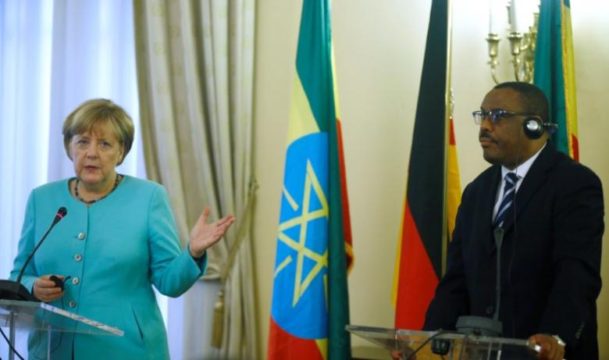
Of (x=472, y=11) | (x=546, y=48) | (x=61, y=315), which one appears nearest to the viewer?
(x=61, y=315)

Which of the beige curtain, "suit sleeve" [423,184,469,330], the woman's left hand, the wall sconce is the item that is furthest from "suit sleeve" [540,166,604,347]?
the beige curtain

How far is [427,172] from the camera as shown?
184 inches

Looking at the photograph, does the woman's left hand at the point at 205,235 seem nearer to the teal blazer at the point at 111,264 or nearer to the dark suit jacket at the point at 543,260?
the teal blazer at the point at 111,264

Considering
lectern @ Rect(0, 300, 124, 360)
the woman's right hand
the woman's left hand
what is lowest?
lectern @ Rect(0, 300, 124, 360)

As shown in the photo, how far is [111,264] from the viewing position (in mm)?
3408

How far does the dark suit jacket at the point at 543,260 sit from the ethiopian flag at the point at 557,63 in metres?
1.25

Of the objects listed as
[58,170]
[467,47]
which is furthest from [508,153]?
[58,170]

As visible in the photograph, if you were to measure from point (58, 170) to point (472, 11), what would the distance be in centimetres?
227

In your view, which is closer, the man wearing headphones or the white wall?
the man wearing headphones

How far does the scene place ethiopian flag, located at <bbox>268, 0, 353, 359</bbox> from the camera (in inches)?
186

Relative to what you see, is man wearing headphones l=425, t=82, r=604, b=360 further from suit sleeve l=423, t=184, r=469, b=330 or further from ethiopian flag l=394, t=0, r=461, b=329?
ethiopian flag l=394, t=0, r=461, b=329

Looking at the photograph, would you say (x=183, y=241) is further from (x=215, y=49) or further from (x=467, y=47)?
(x=467, y=47)

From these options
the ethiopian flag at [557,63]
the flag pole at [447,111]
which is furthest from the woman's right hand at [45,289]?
the ethiopian flag at [557,63]

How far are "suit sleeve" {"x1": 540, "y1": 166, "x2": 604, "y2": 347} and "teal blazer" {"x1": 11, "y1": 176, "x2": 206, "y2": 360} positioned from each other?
116 cm
